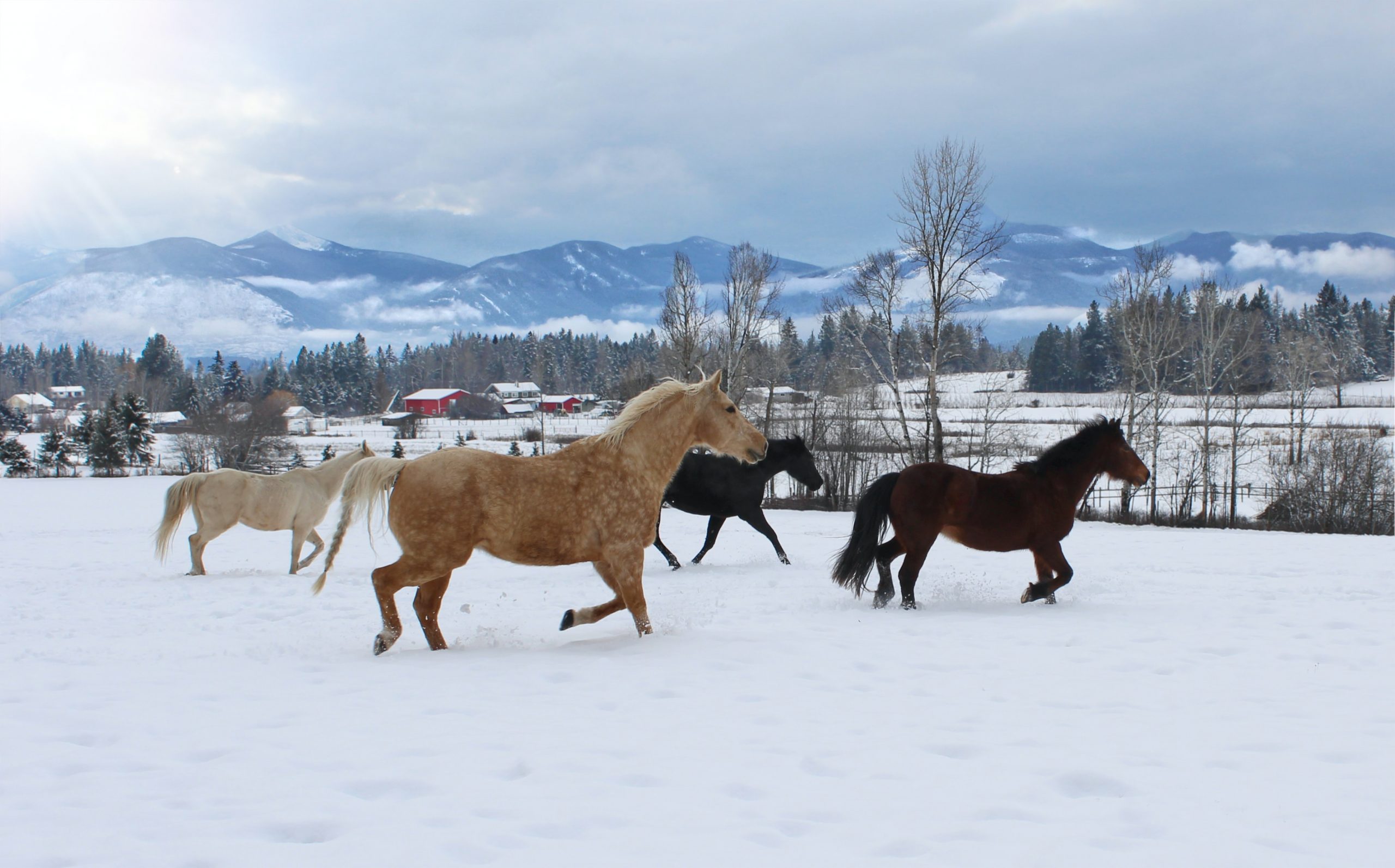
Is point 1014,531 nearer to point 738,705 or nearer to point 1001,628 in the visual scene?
point 1001,628

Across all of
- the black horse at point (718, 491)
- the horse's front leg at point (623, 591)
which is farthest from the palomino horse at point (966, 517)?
the black horse at point (718, 491)

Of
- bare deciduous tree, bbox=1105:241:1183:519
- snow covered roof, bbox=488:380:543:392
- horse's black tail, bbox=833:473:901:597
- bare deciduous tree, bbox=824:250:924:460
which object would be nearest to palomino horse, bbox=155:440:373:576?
horse's black tail, bbox=833:473:901:597

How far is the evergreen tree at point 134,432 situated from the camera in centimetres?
5356

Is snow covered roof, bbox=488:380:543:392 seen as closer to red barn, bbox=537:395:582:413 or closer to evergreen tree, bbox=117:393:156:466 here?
red barn, bbox=537:395:582:413

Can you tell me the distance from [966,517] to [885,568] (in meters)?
0.83

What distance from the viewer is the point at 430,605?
5.92 meters

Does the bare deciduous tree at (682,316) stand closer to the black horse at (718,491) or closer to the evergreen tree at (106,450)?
the black horse at (718,491)

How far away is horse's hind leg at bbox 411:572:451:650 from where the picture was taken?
19.2 feet

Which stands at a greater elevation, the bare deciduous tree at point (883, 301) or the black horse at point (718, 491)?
the bare deciduous tree at point (883, 301)

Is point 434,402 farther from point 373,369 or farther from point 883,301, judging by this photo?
point 883,301

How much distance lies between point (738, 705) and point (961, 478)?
3.87 metres

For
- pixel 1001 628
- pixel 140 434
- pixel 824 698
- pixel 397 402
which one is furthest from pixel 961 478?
pixel 397 402

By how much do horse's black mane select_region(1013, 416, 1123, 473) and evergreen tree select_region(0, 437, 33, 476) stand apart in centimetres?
5761

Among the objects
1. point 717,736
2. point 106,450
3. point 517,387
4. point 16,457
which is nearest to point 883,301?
point 717,736
